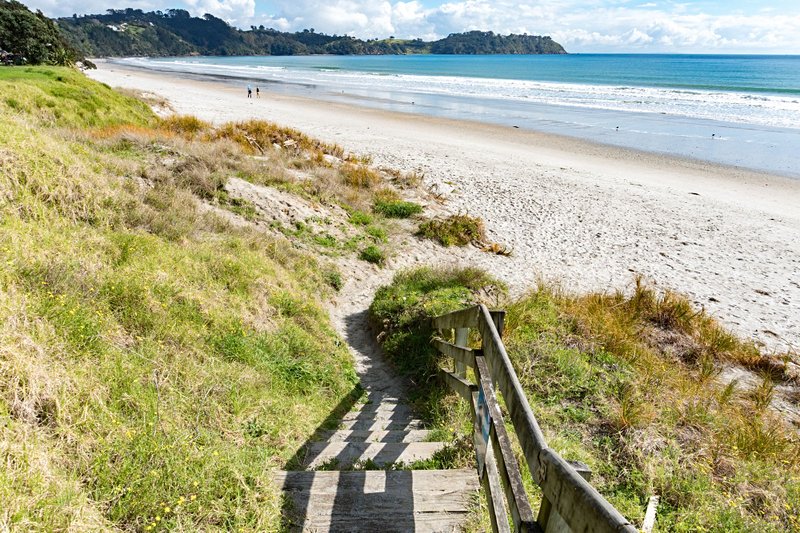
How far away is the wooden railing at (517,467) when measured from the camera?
5.06 feet

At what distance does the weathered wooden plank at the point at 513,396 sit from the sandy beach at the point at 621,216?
20.8 ft

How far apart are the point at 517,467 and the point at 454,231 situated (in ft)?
31.5

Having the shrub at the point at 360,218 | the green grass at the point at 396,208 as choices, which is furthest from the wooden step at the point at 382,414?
the green grass at the point at 396,208

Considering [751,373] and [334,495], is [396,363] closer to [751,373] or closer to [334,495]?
[334,495]

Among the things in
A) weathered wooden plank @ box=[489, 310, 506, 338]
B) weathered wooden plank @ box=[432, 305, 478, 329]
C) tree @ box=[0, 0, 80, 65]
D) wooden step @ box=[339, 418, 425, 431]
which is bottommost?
wooden step @ box=[339, 418, 425, 431]

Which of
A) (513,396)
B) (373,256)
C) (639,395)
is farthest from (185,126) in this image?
(513,396)

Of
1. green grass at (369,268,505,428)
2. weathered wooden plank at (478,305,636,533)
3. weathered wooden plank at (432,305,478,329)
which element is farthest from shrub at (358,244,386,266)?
weathered wooden plank at (478,305,636,533)

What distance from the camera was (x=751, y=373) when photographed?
7.20 meters

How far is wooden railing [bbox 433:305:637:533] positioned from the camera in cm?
154

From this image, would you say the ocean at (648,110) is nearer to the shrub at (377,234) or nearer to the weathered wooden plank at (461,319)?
the shrub at (377,234)

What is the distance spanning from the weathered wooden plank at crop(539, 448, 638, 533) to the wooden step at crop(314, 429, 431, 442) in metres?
2.93

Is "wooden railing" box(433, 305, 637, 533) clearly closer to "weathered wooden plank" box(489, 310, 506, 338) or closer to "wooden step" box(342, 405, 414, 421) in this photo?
"weathered wooden plank" box(489, 310, 506, 338)

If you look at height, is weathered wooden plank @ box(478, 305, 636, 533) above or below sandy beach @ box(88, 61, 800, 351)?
above

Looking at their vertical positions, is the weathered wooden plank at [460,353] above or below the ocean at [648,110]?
below
